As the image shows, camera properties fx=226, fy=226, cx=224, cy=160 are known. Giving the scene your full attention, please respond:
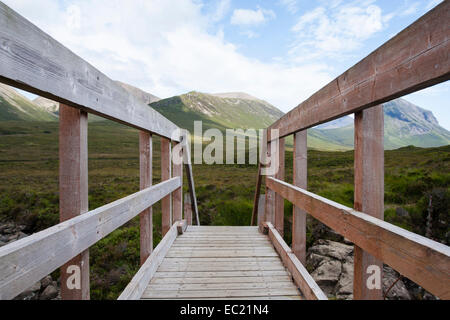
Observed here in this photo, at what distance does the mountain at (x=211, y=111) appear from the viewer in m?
126

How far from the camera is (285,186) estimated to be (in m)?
2.38

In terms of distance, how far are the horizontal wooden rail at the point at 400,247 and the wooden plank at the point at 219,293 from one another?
103cm

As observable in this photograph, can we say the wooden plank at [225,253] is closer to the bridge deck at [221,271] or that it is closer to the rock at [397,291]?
the bridge deck at [221,271]

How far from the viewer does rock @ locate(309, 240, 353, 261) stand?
4067mm

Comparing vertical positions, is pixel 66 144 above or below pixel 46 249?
above

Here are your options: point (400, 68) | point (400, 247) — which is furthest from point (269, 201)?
point (400, 68)

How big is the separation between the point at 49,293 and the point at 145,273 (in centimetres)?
339

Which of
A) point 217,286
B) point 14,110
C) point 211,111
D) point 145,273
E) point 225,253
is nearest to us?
point 145,273

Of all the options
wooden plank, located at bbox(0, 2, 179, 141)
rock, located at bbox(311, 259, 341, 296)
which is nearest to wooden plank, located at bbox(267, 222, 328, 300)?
rock, located at bbox(311, 259, 341, 296)

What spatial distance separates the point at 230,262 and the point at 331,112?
2.02 metres

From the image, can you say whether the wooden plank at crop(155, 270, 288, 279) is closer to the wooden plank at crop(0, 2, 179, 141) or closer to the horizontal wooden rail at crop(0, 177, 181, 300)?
the horizontal wooden rail at crop(0, 177, 181, 300)

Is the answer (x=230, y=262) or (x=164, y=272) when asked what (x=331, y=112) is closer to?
(x=230, y=262)

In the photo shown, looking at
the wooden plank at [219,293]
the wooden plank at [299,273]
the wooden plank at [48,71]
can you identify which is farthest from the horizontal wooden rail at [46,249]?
the wooden plank at [299,273]

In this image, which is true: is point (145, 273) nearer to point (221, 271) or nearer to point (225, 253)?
point (221, 271)
